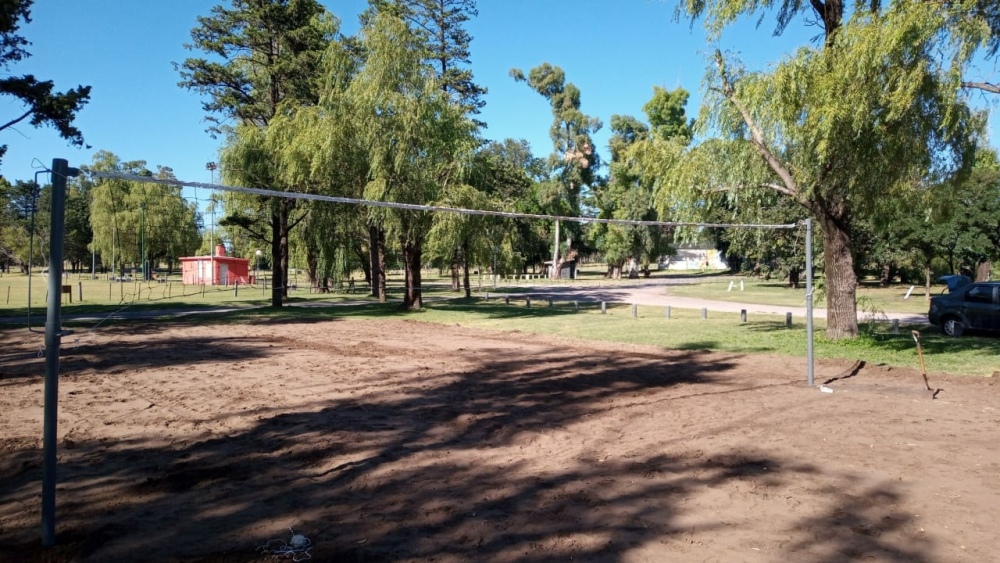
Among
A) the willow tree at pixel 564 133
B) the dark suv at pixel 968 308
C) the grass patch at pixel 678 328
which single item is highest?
the willow tree at pixel 564 133

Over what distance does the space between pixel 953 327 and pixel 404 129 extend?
742 inches

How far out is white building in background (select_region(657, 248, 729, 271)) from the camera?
309ft

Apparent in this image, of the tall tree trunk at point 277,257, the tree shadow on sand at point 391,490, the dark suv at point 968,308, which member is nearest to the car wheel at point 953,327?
the dark suv at point 968,308

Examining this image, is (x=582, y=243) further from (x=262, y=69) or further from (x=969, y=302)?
(x=969, y=302)

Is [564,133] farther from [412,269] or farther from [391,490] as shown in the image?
[391,490]

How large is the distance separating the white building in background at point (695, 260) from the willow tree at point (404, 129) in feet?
Answer: 238

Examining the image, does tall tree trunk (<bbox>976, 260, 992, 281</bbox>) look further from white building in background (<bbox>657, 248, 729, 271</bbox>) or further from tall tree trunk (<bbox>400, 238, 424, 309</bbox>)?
white building in background (<bbox>657, 248, 729, 271</bbox>)

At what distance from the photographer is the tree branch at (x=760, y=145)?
549 inches

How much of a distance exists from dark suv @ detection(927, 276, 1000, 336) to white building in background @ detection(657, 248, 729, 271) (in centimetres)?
7616

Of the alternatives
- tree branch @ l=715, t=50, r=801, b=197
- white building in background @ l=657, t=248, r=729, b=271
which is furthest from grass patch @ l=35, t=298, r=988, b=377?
white building in background @ l=657, t=248, r=729, b=271

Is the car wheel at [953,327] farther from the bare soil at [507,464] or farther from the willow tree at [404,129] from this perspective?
the willow tree at [404,129]

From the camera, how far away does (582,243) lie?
3073 inches

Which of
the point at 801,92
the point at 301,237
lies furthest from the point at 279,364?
the point at 301,237

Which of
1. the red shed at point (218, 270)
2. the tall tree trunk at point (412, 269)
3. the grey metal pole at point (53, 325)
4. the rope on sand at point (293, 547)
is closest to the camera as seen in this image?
the grey metal pole at point (53, 325)
